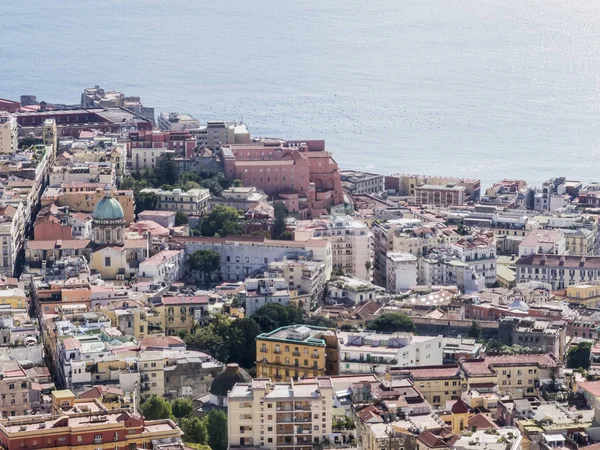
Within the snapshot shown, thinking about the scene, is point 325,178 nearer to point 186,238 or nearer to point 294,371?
point 186,238

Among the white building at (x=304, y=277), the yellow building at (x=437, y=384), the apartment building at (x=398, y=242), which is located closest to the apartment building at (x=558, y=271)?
the apartment building at (x=398, y=242)

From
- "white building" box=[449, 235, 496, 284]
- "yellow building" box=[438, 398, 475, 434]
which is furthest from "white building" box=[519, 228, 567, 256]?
"yellow building" box=[438, 398, 475, 434]

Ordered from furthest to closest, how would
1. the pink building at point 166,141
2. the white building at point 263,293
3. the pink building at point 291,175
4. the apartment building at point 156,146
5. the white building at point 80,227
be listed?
the pink building at point 166,141 → the apartment building at point 156,146 → the pink building at point 291,175 → the white building at point 80,227 → the white building at point 263,293

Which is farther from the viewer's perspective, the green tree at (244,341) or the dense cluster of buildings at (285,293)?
the green tree at (244,341)

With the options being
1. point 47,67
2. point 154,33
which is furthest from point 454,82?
point 154,33

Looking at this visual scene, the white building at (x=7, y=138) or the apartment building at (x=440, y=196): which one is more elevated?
the white building at (x=7, y=138)

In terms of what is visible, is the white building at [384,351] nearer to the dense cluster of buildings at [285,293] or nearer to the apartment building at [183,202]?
the dense cluster of buildings at [285,293]

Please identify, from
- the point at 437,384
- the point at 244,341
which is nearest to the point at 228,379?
the point at 437,384
